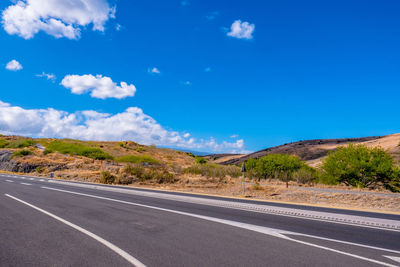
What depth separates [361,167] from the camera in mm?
23906

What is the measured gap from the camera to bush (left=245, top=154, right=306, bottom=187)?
34259 mm

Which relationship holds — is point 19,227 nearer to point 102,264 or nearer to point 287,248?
point 102,264

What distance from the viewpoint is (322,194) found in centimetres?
1959

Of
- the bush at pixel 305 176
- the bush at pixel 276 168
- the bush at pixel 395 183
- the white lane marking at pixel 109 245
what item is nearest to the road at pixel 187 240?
the white lane marking at pixel 109 245

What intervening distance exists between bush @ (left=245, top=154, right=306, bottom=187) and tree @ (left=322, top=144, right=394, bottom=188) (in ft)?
26.7

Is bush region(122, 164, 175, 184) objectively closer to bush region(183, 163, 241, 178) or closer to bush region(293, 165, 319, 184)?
bush region(183, 163, 241, 178)

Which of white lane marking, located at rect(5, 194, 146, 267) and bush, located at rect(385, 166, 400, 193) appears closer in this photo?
white lane marking, located at rect(5, 194, 146, 267)

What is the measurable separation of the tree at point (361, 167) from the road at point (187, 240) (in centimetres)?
1781

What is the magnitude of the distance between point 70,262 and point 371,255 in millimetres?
5678

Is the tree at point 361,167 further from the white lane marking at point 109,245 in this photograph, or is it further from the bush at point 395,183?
the white lane marking at point 109,245

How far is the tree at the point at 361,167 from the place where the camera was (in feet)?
76.3

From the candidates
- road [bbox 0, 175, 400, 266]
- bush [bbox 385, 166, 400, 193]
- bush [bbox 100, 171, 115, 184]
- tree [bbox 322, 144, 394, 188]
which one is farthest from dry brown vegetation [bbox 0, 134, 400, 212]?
road [bbox 0, 175, 400, 266]

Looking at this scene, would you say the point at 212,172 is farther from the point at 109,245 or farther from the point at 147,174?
the point at 109,245

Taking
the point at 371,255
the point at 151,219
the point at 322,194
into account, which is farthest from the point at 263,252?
the point at 322,194
